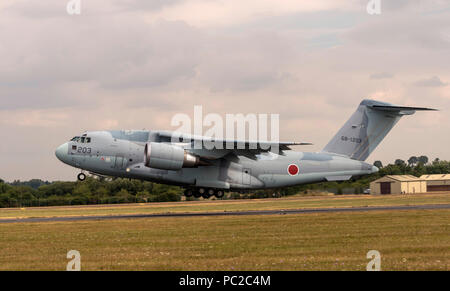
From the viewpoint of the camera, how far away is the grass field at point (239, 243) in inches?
709

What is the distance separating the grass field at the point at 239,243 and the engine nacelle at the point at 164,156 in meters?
3.67

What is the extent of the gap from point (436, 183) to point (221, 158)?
192 feet

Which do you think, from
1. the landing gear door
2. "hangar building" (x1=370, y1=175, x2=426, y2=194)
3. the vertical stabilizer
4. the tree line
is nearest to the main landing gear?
the landing gear door

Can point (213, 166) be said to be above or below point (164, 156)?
below

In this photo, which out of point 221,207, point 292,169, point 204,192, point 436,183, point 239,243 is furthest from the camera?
point 436,183

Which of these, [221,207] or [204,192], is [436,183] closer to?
[221,207]

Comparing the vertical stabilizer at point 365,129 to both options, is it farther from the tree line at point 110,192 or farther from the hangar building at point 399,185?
the hangar building at point 399,185

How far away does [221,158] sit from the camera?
4034 centimetres

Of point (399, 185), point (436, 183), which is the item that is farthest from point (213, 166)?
point (436, 183)
